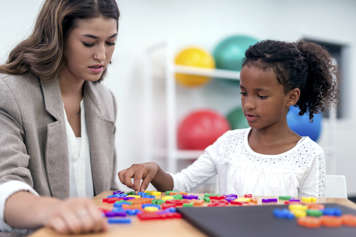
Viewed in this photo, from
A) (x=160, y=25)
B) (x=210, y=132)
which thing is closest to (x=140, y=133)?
(x=210, y=132)

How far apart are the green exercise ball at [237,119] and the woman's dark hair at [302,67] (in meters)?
1.87

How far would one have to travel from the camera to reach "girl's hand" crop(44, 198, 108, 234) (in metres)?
0.52

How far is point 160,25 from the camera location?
11.5 feet

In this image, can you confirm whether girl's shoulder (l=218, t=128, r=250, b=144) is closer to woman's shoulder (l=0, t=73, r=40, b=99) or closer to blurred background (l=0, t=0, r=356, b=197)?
woman's shoulder (l=0, t=73, r=40, b=99)

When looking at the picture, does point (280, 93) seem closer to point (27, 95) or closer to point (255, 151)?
point (255, 151)

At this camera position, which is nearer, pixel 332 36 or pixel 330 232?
pixel 330 232

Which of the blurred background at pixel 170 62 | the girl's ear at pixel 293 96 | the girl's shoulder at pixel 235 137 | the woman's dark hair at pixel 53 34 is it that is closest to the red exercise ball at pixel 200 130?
the blurred background at pixel 170 62

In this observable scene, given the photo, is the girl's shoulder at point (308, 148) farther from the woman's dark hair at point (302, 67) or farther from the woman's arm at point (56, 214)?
the woman's arm at point (56, 214)

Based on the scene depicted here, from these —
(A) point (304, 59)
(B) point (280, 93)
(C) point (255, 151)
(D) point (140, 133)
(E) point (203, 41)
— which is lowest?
(D) point (140, 133)

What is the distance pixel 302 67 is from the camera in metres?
1.32

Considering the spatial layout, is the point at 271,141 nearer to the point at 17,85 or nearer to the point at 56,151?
the point at 56,151

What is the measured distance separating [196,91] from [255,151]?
7.72 ft

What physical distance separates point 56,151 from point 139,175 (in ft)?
0.82

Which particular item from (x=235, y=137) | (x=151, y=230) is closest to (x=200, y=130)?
(x=235, y=137)
